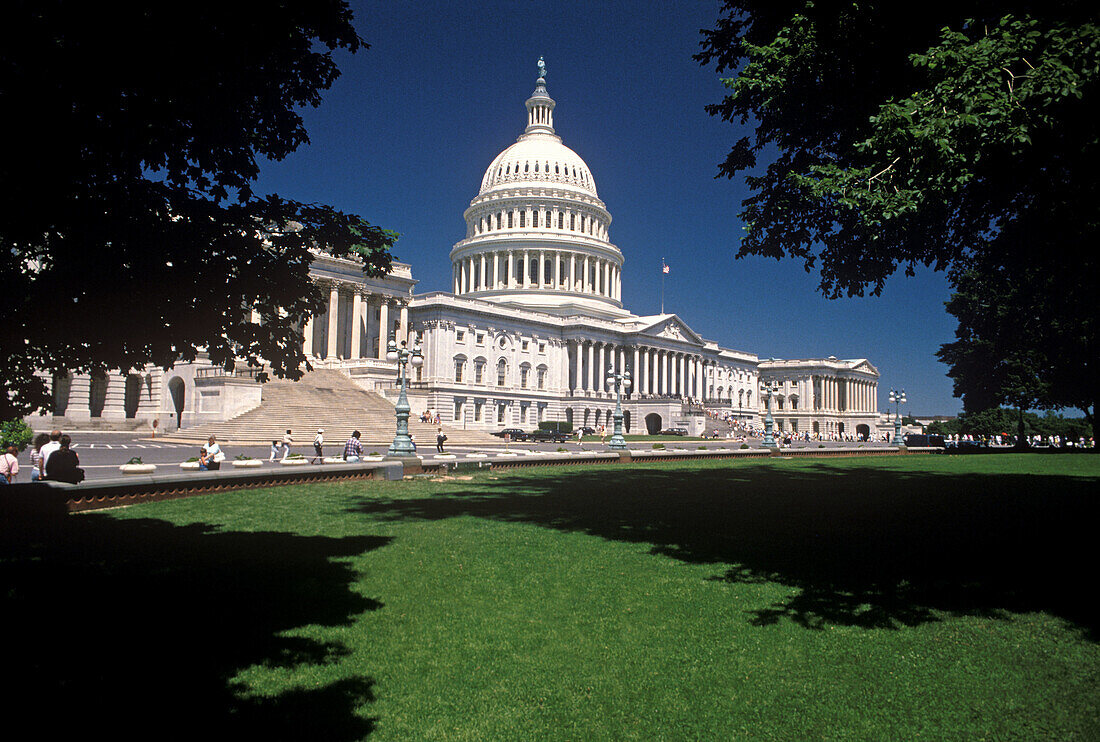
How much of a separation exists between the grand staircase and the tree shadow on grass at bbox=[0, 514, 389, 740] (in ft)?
99.4

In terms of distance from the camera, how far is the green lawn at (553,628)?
6.10 meters

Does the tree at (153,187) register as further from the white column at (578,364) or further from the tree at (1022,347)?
the white column at (578,364)

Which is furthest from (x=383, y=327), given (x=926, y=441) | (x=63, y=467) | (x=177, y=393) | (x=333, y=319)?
(x=63, y=467)

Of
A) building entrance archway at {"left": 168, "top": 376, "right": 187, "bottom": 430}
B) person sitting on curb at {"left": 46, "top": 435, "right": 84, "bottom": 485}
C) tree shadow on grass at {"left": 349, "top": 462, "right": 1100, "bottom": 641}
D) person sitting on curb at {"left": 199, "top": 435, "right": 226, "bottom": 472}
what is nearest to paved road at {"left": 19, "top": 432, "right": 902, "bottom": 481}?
person sitting on curb at {"left": 199, "top": 435, "right": 226, "bottom": 472}

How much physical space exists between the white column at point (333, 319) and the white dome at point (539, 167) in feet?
156

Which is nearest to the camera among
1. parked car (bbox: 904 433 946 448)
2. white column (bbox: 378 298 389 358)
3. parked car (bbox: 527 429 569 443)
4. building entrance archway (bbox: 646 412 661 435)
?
parked car (bbox: 527 429 569 443)

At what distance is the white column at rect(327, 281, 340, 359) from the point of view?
71.5 m

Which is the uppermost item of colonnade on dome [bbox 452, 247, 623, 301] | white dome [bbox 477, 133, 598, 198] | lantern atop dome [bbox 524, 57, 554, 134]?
lantern atop dome [bbox 524, 57, 554, 134]

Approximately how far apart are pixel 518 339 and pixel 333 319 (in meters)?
27.0

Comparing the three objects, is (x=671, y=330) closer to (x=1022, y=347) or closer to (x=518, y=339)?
(x=518, y=339)

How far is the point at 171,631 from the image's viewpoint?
26.0 ft

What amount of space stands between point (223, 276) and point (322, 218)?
1.65 m

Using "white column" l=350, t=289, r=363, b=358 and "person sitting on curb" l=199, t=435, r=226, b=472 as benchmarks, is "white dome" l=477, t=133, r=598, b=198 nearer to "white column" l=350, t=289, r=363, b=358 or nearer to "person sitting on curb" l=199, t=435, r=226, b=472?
"white column" l=350, t=289, r=363, b=358

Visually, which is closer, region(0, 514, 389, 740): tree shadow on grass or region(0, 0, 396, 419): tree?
region(0, 514, 389, 740): tree shadow on grass
